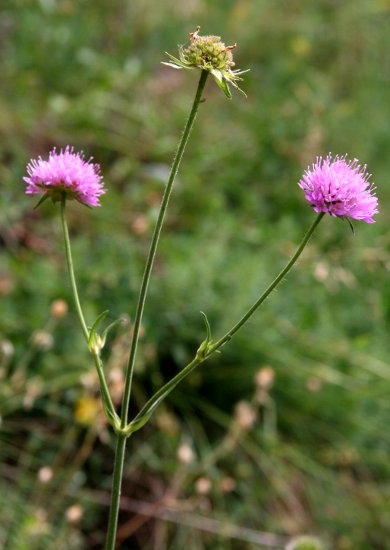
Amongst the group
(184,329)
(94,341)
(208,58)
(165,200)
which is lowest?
(94,341)

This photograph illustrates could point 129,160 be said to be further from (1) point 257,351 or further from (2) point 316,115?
(1) point 257,351

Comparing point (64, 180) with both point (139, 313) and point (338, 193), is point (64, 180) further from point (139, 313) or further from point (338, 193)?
point (338, 193)

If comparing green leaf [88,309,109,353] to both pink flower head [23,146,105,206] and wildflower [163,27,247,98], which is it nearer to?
pink flower head [23,146,105,206]

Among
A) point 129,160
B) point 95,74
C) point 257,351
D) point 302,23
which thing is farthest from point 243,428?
point 302,23

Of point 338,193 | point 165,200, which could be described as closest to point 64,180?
point 165,200

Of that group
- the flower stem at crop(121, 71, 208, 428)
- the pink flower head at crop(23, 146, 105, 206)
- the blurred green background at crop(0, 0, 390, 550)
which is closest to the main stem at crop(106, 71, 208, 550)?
the flower stem at crop(121, 71, 208, 428)

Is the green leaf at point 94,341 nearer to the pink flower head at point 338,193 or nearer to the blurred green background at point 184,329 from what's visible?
the pink flower head at point 338,193

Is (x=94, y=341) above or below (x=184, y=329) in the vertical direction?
below
